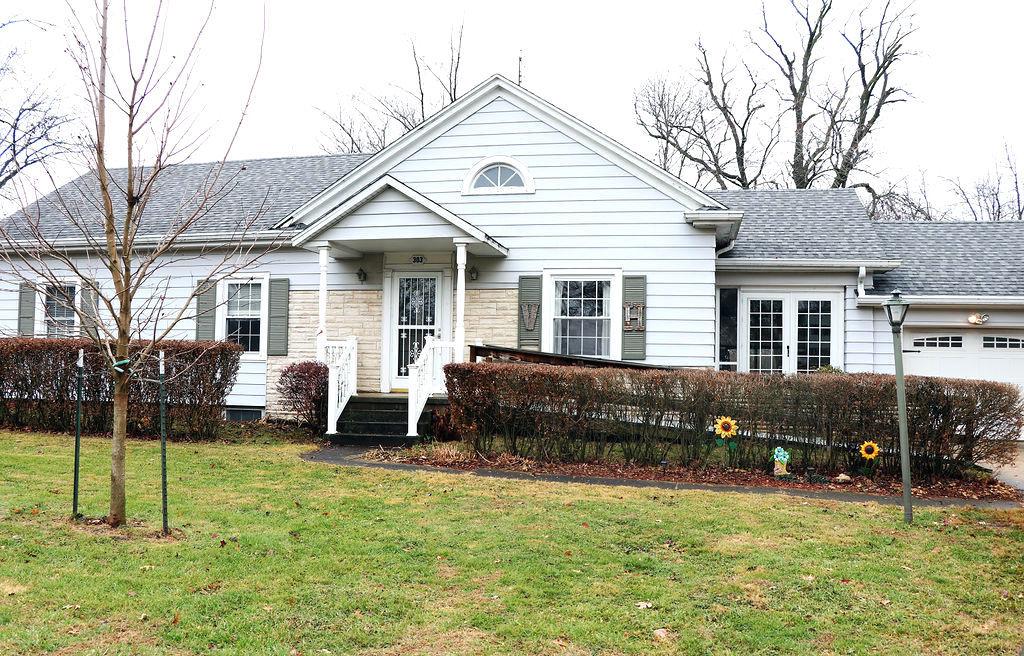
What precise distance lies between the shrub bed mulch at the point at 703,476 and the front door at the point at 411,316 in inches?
130

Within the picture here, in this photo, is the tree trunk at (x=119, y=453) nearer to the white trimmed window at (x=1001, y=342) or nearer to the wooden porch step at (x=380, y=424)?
the wooden porch step at (x=380, y=424)

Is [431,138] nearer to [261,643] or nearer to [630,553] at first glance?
[630,553]

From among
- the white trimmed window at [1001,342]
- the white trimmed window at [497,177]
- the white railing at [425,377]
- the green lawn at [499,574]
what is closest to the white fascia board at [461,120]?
the white trimmed window at [497,177]

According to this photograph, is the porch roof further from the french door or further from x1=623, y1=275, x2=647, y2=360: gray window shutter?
the french door

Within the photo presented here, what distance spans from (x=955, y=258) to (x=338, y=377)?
11479mm

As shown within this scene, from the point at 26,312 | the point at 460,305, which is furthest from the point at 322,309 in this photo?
the point at 26,312

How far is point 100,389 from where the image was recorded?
39.9 ft

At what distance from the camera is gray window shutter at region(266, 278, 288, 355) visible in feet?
45.7

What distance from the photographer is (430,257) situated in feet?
43.3

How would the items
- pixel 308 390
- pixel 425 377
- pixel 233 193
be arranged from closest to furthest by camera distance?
pixel 425 377 < pixel 308 390 < pixel 233 193

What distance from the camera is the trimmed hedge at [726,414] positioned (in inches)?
342

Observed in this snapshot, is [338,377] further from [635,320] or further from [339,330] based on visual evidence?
[635,320]

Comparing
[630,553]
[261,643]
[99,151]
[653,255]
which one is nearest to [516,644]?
[261,643]

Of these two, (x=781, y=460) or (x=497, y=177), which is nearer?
(x=781, y=460)
